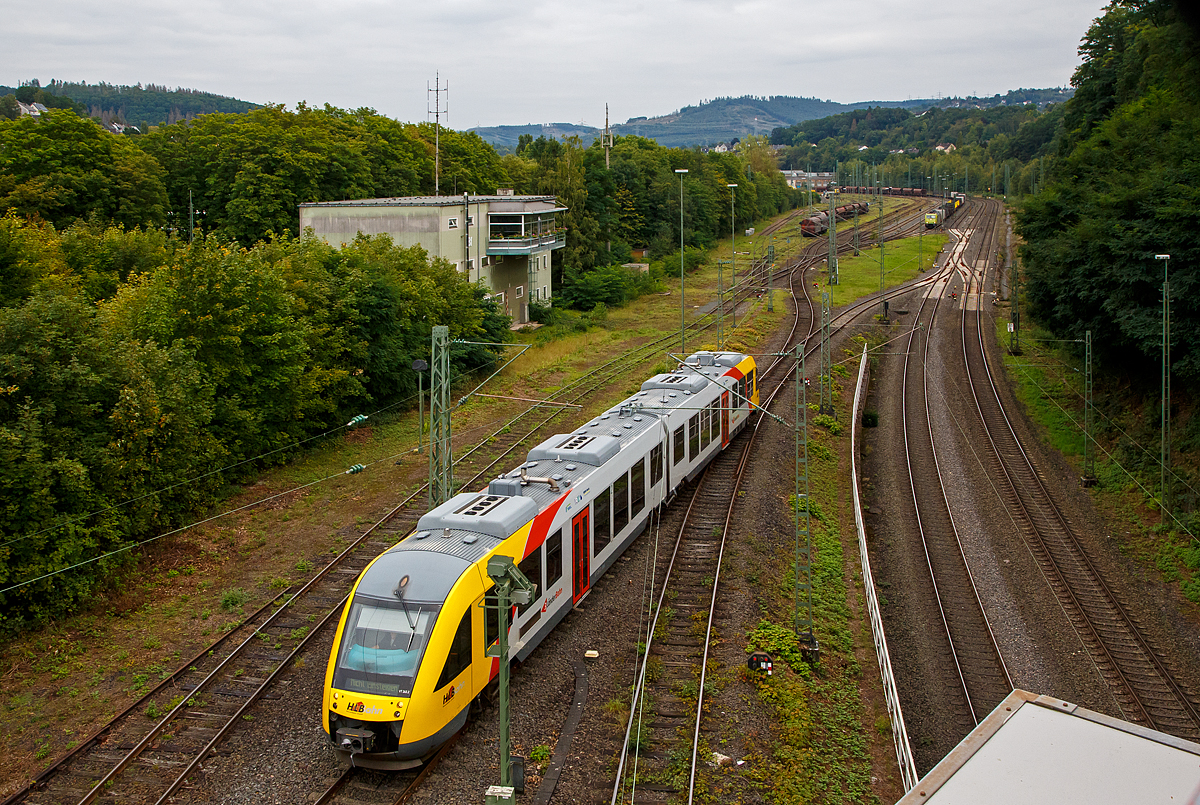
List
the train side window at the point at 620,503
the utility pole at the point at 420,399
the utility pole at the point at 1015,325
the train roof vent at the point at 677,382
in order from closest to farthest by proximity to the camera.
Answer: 1. the train side window at the point at 620,503
2. the utility pole at the point at 420,399
3. the train roof vent at the point at 677,382
4. the utility pole at the point at 1015,325

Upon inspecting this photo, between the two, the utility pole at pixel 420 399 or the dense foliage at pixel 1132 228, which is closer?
the utility pole at pixel 420 399

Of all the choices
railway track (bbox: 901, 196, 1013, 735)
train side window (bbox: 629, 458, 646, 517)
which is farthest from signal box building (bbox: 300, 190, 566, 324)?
railway track (bbox: 901, 196, 1013, 735)

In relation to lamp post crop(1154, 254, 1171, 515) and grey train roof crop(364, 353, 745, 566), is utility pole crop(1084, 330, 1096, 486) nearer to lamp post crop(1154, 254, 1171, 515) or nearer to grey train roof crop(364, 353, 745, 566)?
lamp post crop(1154, 254, 1171, 515)

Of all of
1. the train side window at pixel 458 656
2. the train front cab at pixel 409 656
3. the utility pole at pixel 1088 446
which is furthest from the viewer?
the utility pole at pixel 1088 446

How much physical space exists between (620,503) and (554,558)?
377 centimetres

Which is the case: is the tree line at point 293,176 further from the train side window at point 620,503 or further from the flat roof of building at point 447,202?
the train side window at point 620,503

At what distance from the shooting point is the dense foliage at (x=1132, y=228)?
26.7m

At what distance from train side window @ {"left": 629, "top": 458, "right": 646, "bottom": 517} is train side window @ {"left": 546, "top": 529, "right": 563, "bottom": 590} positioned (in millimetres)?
4158

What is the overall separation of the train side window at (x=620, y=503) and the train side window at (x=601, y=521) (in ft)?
0.93

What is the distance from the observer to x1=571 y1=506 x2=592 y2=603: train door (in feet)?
58.1

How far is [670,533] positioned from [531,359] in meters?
21.8

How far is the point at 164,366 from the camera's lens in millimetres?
21641

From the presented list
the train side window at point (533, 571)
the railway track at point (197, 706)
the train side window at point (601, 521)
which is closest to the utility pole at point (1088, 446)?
the train side window at point (601, 521)

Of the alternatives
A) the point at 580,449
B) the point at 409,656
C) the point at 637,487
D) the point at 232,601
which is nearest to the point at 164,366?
the point at 232,601
